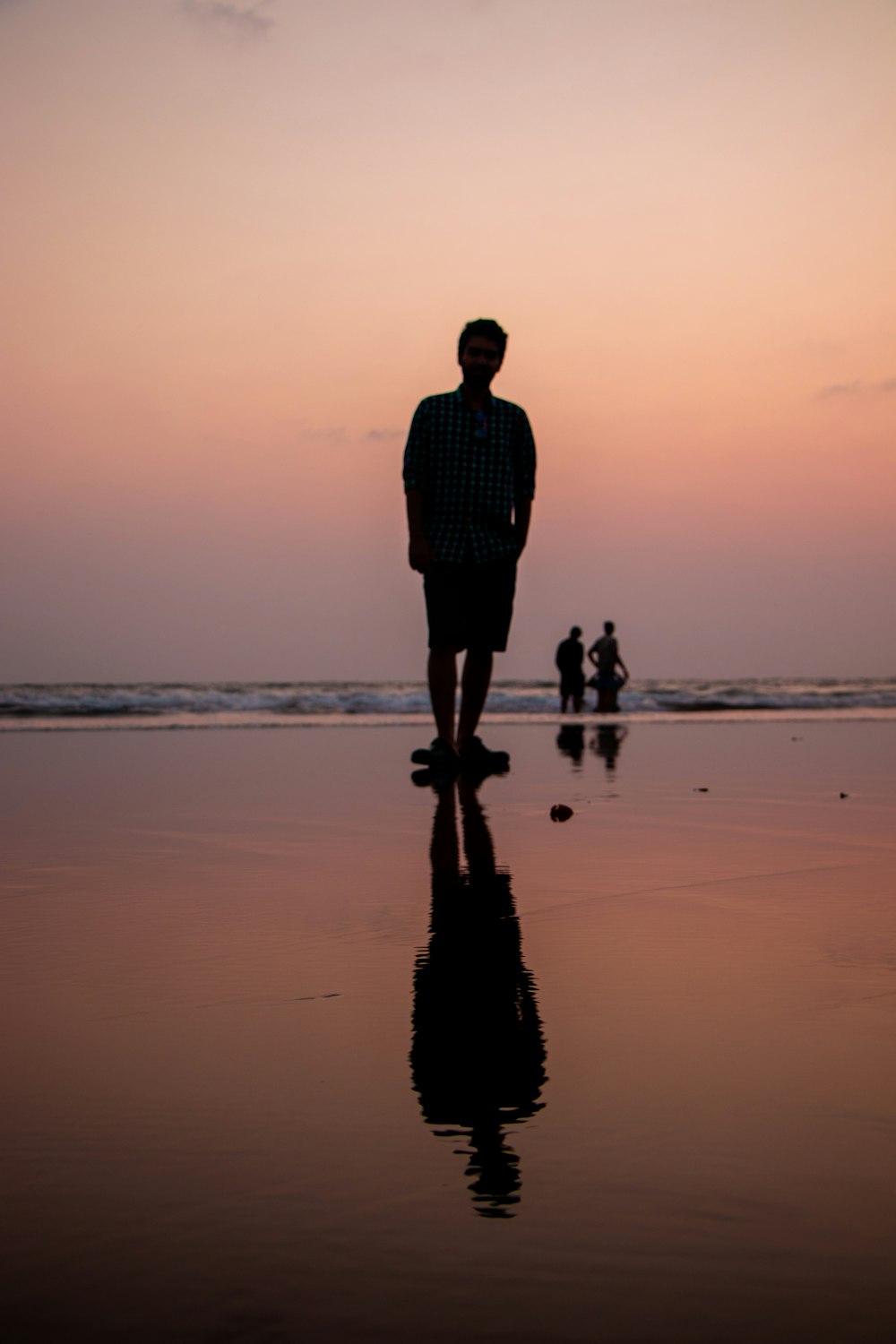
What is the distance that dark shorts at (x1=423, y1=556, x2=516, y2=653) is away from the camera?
564 centimetres

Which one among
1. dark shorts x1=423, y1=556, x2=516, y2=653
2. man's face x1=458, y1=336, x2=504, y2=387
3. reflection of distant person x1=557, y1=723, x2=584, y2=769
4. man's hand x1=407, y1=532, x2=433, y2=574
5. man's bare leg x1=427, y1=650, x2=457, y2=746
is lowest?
reflection of distant person x1=557, y1=723, x2=584, y2=769

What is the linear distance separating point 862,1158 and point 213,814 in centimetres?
326

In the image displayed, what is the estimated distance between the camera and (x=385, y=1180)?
3.58 feet

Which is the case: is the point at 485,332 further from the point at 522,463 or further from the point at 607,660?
the point at 607,660

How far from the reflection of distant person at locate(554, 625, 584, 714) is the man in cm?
1670

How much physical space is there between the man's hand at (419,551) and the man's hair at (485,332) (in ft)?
A: 2.41

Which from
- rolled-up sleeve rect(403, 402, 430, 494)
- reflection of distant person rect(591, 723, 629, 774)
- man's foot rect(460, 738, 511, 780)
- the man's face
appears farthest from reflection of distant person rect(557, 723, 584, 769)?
the man's face

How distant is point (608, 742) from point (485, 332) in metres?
4.14

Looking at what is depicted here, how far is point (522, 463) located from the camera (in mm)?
5859

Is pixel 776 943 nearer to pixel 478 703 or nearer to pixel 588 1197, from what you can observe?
pixel 588 1197

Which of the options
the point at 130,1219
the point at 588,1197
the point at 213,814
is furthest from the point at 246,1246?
the point at 213,814

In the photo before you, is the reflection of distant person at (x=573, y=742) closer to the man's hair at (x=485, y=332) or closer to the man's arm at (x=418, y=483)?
the man's arm at (x=418, y=483)

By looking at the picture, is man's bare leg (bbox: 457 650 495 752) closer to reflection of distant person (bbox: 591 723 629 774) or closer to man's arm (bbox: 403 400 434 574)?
man's arm (bbox: 403 400 434 574)

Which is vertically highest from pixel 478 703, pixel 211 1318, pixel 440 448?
pixel 440 448
